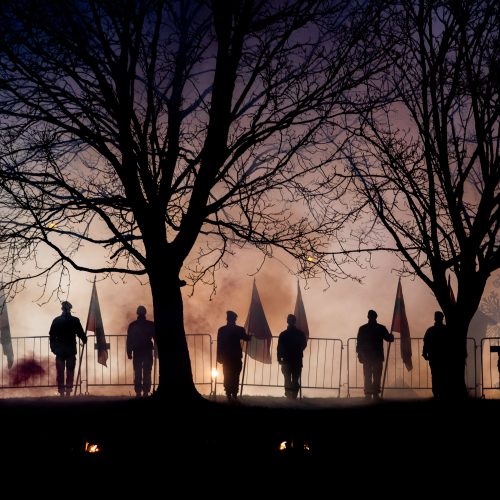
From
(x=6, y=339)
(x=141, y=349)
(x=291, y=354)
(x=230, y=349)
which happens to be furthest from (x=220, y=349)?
(x=6, y=339)

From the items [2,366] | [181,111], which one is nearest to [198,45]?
[181,111]

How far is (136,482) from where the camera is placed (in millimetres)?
8984

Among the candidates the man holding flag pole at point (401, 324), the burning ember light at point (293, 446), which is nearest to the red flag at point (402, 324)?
the man holding flag pole at point (401, 324)

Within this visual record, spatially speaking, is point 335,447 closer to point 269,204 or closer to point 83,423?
point 83,423

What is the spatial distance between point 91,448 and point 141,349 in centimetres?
856

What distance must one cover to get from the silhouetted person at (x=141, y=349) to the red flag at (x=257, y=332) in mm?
3513

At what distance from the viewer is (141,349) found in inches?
727

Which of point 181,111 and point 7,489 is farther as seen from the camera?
point 181,111

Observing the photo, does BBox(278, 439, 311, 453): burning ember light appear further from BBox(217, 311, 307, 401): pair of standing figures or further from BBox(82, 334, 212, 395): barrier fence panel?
BBox(82, 334, 212, 395): barrier fence panel

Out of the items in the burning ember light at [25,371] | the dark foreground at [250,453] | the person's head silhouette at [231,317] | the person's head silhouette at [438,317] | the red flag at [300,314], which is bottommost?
the dark foreground at [250,453]

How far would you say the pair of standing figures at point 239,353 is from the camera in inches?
708

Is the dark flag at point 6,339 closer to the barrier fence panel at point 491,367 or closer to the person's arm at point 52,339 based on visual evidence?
the person's arm at point 52,339

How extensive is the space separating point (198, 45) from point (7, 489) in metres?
8.76

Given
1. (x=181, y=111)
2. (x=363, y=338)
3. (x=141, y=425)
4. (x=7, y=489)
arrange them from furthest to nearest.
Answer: (x=363, y=338), (x=181, y=111), (x=141, y=425), (x=7, y=489)
